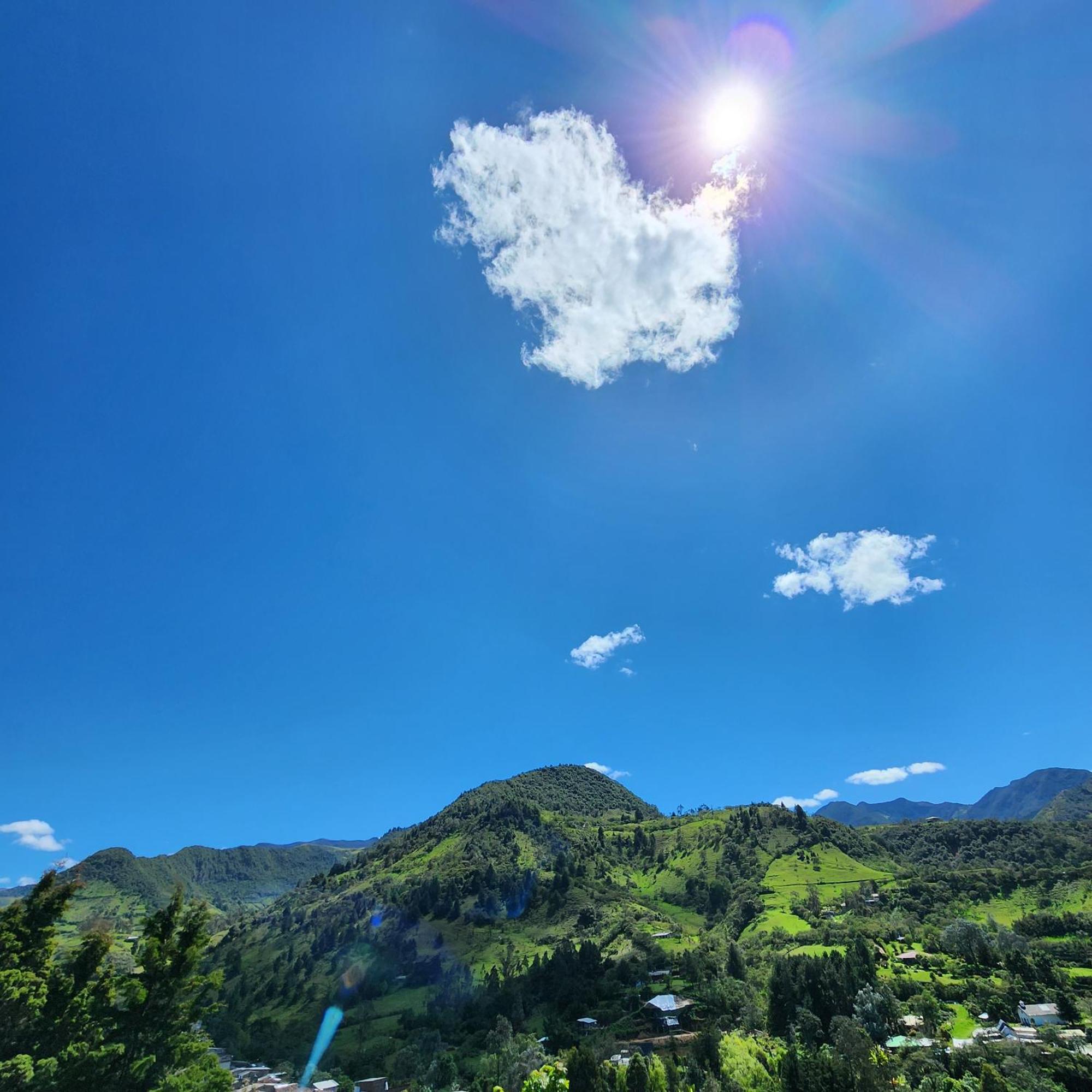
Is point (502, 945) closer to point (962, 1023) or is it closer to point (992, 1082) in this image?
point (962, 1023)

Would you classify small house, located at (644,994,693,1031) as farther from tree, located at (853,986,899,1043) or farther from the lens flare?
the lens flare

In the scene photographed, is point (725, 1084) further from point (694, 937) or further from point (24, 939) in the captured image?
point (694, 937)

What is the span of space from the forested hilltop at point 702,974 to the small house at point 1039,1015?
1230 millimetres

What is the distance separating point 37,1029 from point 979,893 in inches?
7060

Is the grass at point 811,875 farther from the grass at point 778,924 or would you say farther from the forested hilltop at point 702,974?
the grass at point 778,924

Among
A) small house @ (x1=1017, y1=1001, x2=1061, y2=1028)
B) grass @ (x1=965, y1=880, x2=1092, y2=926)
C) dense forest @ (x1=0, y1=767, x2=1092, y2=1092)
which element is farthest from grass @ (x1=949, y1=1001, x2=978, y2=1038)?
grass @ (x1=965, y1=880, x2=1092, y2=926)

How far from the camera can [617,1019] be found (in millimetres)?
96062

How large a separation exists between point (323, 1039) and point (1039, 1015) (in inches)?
4583

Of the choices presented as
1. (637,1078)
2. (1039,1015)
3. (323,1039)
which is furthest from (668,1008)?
(323,1039)

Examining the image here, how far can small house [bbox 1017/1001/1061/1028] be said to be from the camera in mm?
71188

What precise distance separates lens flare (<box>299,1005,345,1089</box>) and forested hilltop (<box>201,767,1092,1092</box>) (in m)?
2.57

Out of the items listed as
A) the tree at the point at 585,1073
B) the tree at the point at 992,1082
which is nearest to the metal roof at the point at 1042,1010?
the tree at the point at 992,1082

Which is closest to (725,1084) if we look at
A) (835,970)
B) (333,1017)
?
(835,970)

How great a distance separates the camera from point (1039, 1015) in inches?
2837
